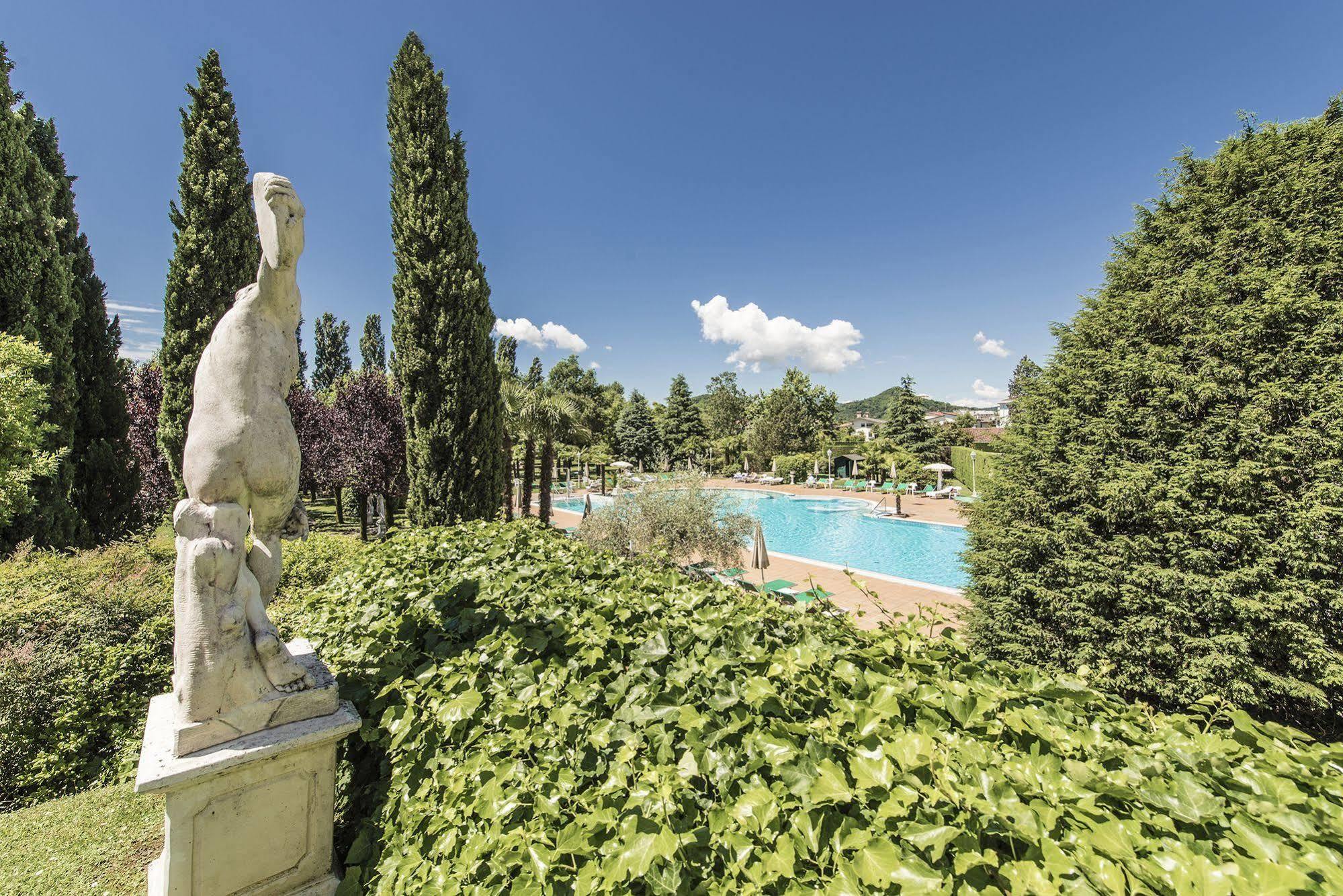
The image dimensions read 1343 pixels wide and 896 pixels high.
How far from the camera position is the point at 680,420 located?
4856 cm

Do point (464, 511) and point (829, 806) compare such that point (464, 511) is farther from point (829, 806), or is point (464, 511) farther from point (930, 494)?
point (930, 494)

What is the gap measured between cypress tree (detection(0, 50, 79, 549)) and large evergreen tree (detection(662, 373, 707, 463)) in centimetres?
3956

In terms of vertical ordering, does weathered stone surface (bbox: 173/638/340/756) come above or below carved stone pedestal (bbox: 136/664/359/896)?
above

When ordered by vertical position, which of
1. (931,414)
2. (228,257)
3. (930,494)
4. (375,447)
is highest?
(931,414)

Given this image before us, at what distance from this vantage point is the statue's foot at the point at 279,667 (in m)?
2.50

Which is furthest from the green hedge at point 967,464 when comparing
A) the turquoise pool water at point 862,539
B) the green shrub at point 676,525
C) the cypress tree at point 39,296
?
the cypress tree at point 39,296

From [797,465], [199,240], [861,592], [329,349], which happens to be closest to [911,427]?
[797,465]

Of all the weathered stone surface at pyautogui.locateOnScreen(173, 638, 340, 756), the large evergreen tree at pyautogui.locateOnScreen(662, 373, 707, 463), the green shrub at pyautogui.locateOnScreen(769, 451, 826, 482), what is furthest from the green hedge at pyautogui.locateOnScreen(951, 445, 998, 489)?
the large evergreen tree at pyautogui.locateOnScreen(662, 373, 707, 463)

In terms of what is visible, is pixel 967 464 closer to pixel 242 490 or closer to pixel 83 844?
pixel 242 490

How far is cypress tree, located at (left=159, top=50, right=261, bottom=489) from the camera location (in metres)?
10.3

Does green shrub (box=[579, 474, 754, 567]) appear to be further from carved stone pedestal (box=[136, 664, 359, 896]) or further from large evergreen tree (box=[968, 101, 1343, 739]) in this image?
carved stone pedestal (box=[136, 664, 359, 896])

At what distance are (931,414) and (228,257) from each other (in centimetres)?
Result: 10148

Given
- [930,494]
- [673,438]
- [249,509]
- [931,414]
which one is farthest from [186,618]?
[931,414]

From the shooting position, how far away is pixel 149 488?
11086mm
